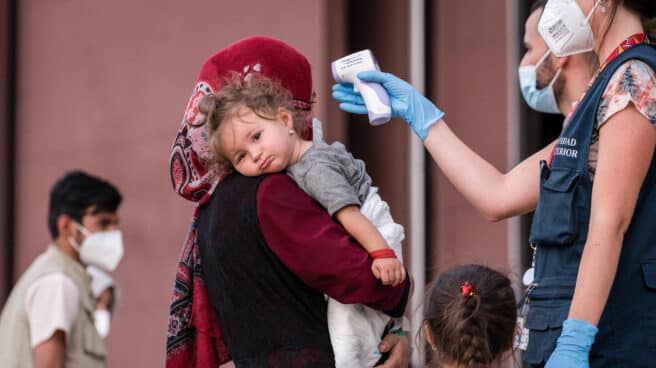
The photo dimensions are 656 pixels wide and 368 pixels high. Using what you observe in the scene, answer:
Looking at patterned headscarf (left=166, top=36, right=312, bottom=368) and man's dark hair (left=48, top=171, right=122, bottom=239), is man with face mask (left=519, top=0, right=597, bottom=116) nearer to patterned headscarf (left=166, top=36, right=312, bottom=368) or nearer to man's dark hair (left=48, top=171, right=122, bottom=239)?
patterned headscarf (left=166, top=36, right=312, bottom=368)

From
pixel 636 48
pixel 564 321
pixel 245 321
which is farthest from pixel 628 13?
pixel 245 321

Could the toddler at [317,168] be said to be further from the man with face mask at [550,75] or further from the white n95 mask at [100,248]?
the white n95 mask at [100,248]

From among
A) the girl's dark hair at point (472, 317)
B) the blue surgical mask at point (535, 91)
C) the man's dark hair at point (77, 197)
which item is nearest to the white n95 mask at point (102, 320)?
the man's dark hair at point (77, 197)

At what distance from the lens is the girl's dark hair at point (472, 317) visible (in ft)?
9.00

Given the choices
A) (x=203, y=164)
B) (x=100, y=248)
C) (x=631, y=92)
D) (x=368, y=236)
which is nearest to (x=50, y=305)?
(x=100, y=248)

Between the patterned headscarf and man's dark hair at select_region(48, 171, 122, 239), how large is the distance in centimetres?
254

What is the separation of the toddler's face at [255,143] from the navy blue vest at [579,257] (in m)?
0.63

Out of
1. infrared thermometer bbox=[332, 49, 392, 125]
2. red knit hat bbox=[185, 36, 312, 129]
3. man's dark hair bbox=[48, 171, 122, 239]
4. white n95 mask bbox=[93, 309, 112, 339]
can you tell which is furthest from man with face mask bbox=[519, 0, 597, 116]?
white n95 mask bbox=[93, 309, 112, 339]

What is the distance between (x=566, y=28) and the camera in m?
2.68

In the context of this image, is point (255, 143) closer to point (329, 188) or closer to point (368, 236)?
point (329, 188)

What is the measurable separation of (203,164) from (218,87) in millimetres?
204

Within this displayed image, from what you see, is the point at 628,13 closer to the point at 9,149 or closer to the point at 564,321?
the point at 564,321

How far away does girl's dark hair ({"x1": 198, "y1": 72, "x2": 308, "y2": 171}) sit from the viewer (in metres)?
2.61

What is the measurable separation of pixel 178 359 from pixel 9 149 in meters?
4.49
